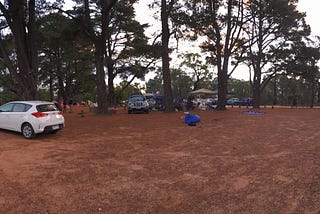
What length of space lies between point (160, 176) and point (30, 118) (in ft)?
19.5

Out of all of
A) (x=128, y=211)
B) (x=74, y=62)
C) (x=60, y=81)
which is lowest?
(x=128, y=211)

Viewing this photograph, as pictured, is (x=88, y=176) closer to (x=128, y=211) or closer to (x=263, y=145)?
(x=128, y=211)

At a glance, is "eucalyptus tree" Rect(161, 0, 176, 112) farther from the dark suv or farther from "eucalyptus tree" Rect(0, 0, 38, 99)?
"eucalyptus tree" Rect(0, 0, 38, 99)

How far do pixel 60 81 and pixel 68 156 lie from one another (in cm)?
2738

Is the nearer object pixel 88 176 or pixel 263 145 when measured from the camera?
pixel 88 176

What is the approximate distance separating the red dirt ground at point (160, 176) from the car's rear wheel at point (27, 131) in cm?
47

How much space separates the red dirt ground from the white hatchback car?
61cm

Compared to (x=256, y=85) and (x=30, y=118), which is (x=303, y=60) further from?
(x=30, y=118)

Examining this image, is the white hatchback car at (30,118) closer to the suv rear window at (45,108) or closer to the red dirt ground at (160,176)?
the suv rear window at (45,108)

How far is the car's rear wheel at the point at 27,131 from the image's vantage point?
858 centimetres

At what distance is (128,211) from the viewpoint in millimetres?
3447

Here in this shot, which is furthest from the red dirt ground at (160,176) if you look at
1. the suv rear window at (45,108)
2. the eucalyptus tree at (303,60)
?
the eucalyptus tree at (303,60)

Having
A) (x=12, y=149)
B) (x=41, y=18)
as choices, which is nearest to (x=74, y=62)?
(x=41, y=18)

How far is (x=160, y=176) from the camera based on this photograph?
190 inches
